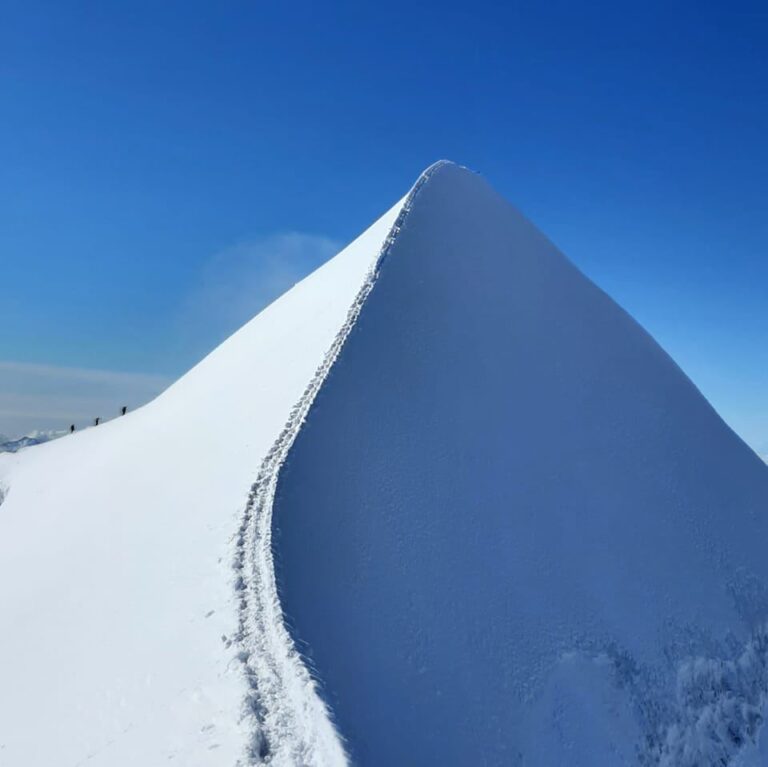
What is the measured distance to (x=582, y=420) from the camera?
980cm

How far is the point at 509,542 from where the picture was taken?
7066 mm

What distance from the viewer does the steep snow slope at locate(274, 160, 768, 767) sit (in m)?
5.27

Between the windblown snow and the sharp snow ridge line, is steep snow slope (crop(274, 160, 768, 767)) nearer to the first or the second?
the windblown snow

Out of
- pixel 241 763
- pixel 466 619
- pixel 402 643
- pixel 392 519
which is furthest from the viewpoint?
pixel 392 519

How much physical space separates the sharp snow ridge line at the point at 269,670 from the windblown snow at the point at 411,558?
18mm

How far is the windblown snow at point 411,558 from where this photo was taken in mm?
4852

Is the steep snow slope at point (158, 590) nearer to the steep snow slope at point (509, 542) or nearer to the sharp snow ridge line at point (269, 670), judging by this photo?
the sharp snow ridge line at point (269, 670)

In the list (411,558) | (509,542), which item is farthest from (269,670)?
(509,542)

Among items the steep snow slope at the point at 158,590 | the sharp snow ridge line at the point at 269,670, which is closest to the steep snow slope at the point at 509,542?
the sharp snow ridge line at the point at 269,670

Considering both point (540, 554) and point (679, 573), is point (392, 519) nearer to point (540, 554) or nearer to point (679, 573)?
point (540, 554)

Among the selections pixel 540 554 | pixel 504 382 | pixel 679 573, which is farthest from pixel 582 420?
pixel 540 554

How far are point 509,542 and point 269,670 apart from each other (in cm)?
346

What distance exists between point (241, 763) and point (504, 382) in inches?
268

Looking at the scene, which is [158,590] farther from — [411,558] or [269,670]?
[411,558]
